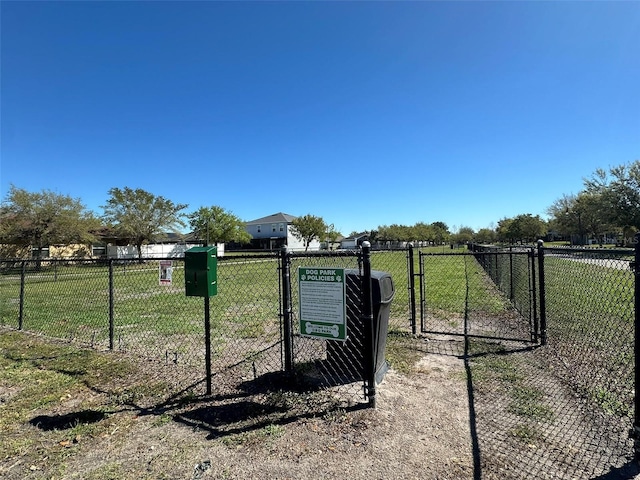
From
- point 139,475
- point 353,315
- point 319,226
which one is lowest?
point 139,475

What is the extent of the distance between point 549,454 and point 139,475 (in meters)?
3.14

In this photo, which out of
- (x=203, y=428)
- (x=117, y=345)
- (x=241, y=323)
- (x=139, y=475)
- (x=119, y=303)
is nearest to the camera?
(x=139, y=475)

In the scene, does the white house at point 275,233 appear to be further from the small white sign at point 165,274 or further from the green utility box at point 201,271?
the green utility box at point 201,271

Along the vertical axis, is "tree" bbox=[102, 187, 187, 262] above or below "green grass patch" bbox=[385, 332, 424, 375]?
above

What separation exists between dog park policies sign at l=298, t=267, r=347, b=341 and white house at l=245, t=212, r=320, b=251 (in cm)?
6142

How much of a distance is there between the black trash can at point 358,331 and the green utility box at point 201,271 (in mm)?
1474

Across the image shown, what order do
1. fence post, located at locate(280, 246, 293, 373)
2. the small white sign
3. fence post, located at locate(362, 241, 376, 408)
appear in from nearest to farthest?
fence post, located at locate(362, 241, 376, 408), fence post, located at locate(280, 246, 293, 373), the small white sign

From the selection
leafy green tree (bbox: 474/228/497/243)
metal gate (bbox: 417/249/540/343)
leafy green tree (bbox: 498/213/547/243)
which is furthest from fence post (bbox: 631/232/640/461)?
leafy green tree (bbox: 474/228/497/243)

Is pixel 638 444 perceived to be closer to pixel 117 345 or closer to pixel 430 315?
pixel 430 315

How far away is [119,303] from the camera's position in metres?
11.0

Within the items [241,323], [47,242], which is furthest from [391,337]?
[47,242]

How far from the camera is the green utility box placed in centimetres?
390

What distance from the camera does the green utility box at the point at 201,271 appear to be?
3902 millimetres

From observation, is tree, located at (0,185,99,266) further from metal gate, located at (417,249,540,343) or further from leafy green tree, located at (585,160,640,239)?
leafy green tree, located at (585,160,640,239)
